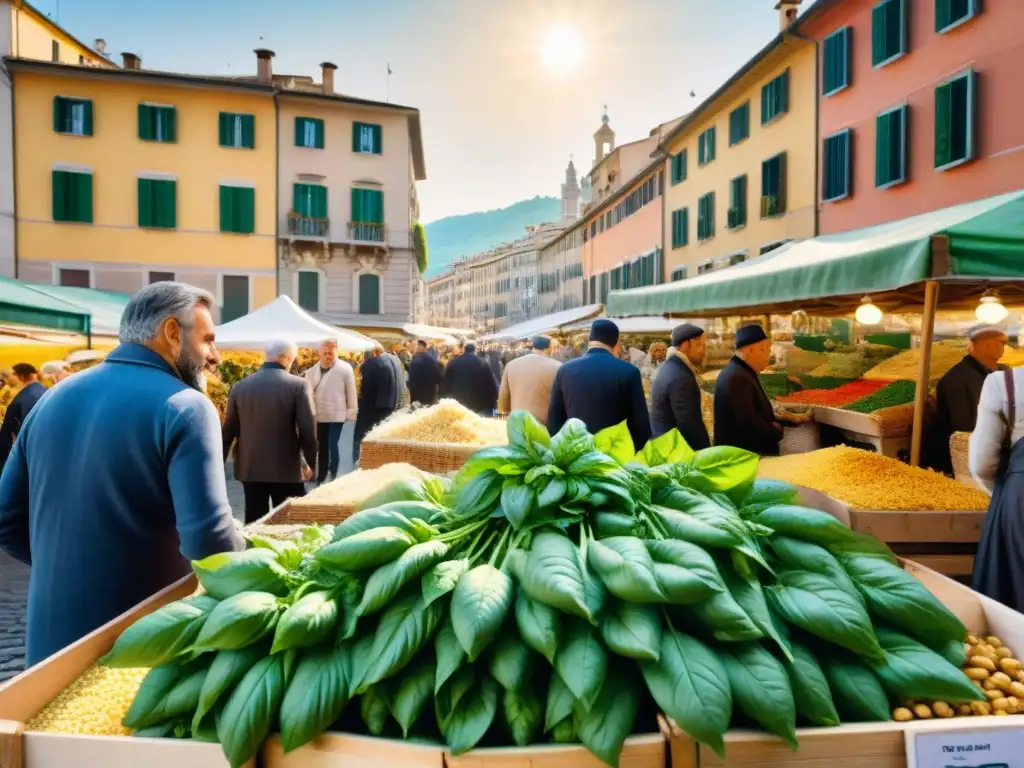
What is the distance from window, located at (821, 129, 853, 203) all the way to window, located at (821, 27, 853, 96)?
3.24 feet

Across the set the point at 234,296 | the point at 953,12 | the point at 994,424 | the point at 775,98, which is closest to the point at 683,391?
the point at 994,424

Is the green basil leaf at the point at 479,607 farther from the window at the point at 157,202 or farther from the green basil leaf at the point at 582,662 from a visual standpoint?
the window at the point at 157,202

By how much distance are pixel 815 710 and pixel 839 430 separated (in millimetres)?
6074

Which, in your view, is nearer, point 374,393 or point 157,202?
point 374,393

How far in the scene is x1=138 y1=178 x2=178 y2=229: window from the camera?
1008 inches

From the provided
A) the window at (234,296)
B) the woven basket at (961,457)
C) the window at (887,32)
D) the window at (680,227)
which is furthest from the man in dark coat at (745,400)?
the window at (234,296)

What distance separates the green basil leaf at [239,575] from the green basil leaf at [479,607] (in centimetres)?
40

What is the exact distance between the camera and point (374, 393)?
404 inches

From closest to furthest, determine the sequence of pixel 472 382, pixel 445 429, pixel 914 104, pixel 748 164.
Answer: pixel 445 429
pixel 472 382
pixel 914 104
pixel 748 164

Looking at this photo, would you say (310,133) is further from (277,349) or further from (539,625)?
(539,625)

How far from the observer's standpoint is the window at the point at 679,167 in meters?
24.7

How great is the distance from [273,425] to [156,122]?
947 inches

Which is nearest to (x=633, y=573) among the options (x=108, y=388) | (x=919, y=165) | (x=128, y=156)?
(x=108, y=388)

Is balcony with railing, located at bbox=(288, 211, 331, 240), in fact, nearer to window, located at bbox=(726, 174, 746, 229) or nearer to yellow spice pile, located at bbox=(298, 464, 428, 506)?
window, located at bbox=(726, 174, 746, 229)
